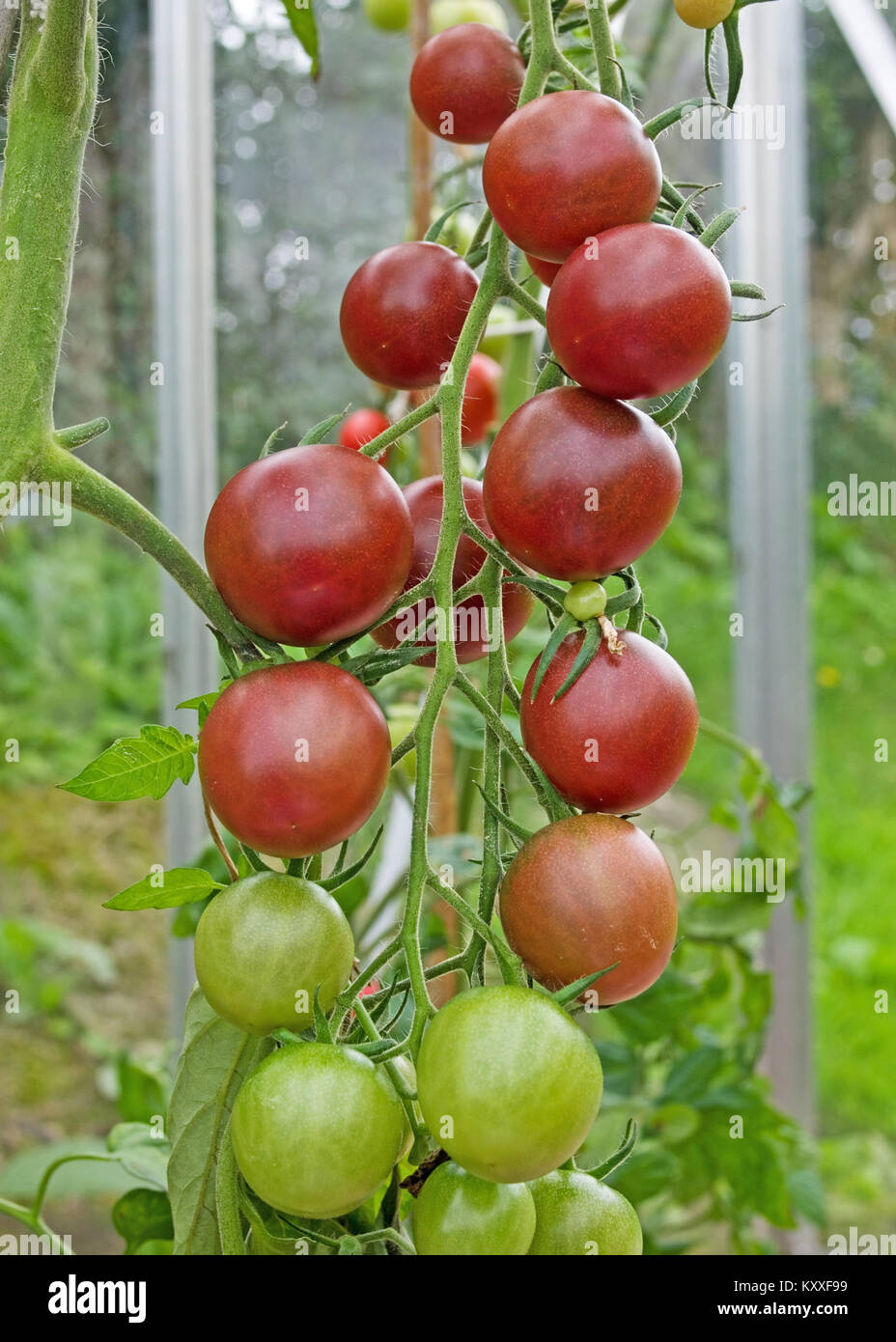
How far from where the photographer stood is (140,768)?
325 mm

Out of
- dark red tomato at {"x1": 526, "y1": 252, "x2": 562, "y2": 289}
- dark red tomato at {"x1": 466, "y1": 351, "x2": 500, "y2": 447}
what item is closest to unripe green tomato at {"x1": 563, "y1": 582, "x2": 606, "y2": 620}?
dark red tomato at {"x1": 526, "y1": 252, "x2": 562, "y2": 289}

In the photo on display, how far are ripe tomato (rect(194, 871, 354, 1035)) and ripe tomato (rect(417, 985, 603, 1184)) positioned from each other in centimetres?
4

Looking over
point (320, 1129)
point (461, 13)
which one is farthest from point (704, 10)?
point (461, 13)

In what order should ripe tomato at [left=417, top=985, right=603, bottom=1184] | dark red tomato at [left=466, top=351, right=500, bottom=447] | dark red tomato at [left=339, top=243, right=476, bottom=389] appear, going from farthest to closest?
dark red tomato at [left=466, top=351, right=500, bottom=447], dark red tomato at [left=339, top=243, right=476, bottom=389], ripe tomato at [left=417, top=985, right=603, bottom=1184]

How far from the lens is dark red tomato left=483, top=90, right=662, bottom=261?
280 millimetres

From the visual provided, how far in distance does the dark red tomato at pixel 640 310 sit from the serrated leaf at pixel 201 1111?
0.22 metres

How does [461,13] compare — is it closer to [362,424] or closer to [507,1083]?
[362,424]

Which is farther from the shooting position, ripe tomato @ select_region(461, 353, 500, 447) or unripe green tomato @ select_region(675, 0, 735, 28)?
ripe tomato @ select_region(461, 353, 500, 447)

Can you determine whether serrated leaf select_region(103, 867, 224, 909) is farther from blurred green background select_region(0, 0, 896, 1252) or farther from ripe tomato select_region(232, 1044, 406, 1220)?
blurred green background select_region(0, 0, 896, 1252)

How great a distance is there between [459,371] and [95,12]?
0.16 meters

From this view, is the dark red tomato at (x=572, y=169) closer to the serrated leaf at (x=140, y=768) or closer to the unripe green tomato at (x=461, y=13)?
the serrated leaf at (x=140, y=768)
